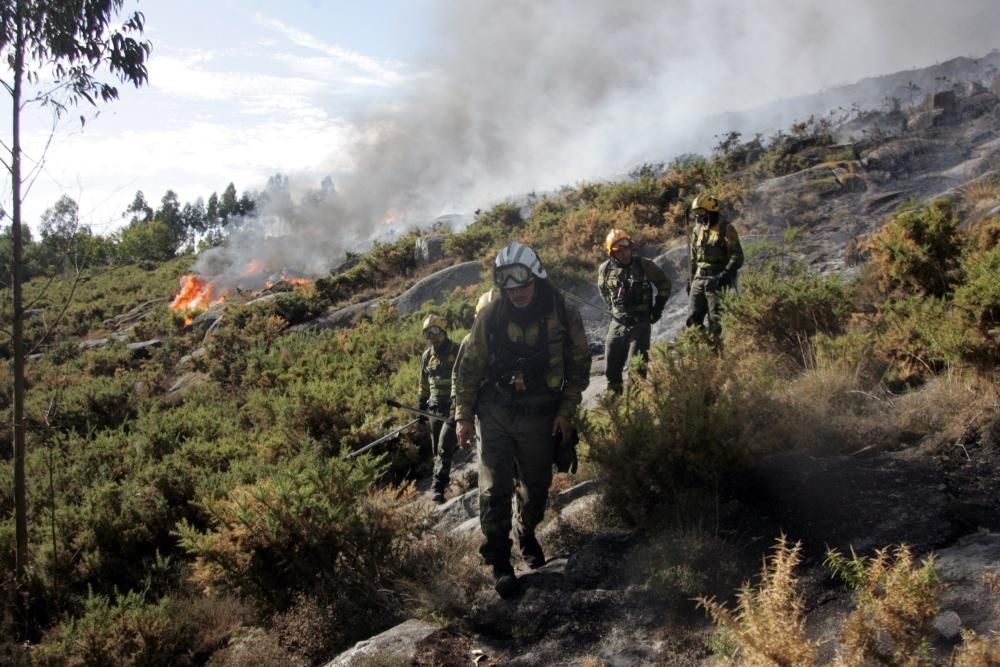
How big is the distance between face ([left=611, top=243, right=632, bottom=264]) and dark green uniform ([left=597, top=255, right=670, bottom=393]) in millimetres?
40

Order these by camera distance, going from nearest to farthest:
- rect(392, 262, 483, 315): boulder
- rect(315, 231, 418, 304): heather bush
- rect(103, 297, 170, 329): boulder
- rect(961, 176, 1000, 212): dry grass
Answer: rect(961, 176, 1000, 212): dry grass → rect(392, 262, 483, 315): boulder → rect(315, 231, 418, 304): heather bush → rect(103, 297, 170, 329): boulder

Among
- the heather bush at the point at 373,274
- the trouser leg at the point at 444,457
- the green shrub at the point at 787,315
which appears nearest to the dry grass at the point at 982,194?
the green shrub at the point at 787,315

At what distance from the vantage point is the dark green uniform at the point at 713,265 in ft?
22.3

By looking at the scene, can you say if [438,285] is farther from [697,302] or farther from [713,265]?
[713,265]

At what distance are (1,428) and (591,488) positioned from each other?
1196 centimetres

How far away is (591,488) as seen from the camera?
4.93 metres

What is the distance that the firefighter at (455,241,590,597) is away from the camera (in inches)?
157

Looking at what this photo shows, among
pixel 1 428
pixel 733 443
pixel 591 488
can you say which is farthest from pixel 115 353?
pixel 733 443

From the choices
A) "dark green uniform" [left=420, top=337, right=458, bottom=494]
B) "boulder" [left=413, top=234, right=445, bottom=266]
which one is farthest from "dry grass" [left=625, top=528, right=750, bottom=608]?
"boulder" [left=413, top=234, right=445, bottom=266]

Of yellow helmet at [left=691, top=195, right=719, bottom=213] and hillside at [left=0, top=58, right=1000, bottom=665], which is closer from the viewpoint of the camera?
hillside at [left=0, top=58, right=1000, bottom=665]

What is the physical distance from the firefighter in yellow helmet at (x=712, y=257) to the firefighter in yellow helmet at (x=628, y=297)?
0.73 meters

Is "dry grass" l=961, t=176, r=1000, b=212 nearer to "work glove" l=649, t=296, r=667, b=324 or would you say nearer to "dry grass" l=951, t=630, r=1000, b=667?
"work glove" l=649, t=296, r=667, b=324

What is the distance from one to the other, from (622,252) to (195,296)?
23.5 metres

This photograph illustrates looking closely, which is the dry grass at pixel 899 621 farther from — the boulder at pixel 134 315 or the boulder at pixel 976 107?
the boulder at pixel 134 315
